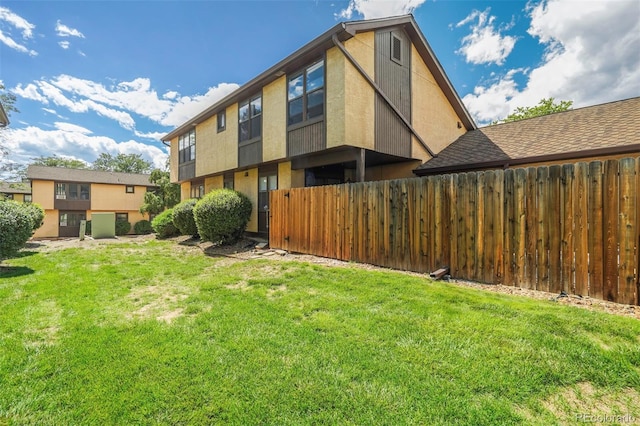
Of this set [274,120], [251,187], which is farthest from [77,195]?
[274,120]

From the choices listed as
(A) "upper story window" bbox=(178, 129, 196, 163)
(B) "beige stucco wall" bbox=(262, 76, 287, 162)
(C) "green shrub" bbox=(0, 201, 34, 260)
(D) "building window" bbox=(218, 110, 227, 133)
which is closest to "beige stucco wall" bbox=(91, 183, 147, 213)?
(A) "upper story window" bbox=(178, 129, 196, 163)

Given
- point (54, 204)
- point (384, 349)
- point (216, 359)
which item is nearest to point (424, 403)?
point (384, 349)

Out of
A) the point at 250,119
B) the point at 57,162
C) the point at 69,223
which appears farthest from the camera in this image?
the point at 57,162

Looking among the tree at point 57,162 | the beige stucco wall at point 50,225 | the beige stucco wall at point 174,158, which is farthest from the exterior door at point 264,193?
the tree at point 57,162

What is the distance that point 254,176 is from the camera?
13.8m

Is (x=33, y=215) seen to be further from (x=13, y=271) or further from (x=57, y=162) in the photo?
(x=57, y=162)

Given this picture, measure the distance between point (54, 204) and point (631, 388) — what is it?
Answer: 35981mm

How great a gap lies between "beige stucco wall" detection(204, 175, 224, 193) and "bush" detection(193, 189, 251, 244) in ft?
17.0

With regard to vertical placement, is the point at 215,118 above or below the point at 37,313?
above

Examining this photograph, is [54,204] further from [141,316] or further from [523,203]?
[523,203]

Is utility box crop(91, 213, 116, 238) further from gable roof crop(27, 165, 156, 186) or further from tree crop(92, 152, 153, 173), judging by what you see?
tree crop(92, 152, 153, 173)

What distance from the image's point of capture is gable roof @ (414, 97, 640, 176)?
324 inches

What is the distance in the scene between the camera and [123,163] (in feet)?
169

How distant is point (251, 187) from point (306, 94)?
19.3ft
